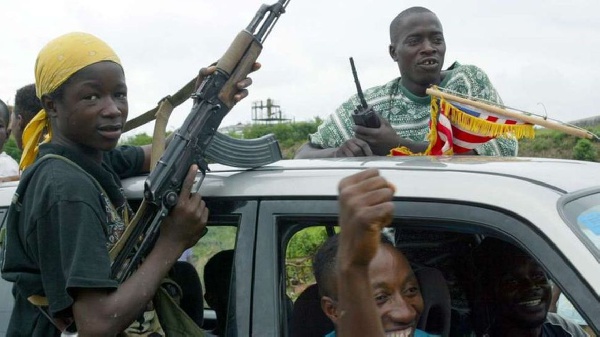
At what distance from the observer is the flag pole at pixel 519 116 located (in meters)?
2.96

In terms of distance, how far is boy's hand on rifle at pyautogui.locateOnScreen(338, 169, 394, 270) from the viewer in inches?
75.5

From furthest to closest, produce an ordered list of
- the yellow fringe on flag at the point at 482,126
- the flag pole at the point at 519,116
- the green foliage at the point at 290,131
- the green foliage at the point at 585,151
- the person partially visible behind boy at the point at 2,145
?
the green foliage at the point at 290,131 → the green foliage at the point at 585,151 → the person partially visible behind boy at the point at 2,145 → the yellow fringe on flag at the point at 482,126 → the flag pole at the point at 519,116

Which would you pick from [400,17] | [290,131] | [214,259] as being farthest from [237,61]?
[290,131]

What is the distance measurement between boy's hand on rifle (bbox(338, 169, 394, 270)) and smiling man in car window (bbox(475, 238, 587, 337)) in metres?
0.83

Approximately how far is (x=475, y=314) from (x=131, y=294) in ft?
3.65

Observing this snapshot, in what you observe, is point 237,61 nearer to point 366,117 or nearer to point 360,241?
point 366,117

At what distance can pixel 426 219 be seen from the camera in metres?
2.32

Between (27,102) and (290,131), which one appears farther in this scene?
(290,131)

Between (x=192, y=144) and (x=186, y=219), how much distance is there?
0.24 meters

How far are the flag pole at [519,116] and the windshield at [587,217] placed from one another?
595 millimetres

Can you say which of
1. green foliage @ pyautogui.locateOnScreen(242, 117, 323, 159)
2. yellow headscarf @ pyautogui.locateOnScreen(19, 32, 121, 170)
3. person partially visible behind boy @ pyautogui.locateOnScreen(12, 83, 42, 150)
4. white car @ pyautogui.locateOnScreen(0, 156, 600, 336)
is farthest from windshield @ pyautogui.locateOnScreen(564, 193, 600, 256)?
green foliage @ pyautogui.locateOnScreen(242, 117, 323, 159)

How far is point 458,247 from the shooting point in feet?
9.34

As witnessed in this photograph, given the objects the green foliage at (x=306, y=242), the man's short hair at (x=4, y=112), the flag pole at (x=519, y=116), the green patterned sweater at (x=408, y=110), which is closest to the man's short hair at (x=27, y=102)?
the man's short hair at (x=4, y=112)

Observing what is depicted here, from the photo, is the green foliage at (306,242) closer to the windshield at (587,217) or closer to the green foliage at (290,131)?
the windshield at (587,217)
